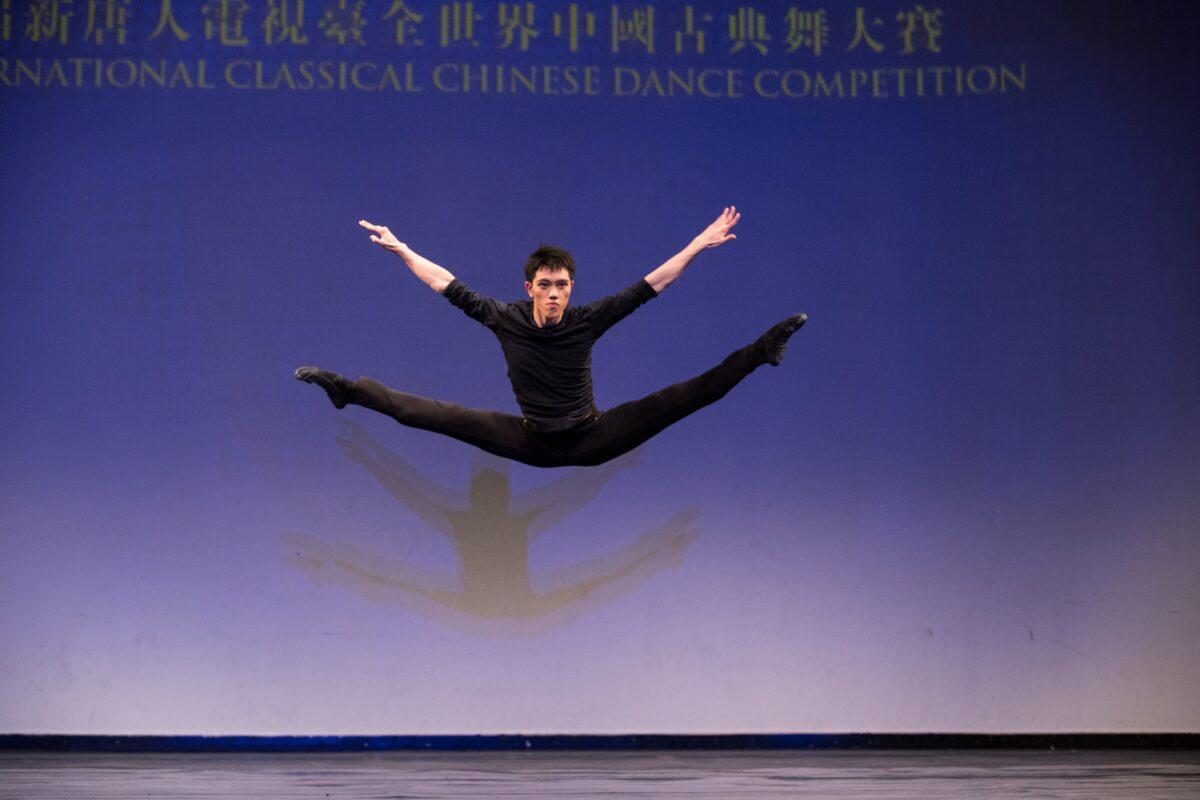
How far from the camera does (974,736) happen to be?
493 centimetres

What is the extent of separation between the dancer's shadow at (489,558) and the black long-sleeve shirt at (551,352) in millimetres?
908

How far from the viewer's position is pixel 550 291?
13.2 feet

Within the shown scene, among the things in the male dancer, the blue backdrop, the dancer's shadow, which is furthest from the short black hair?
the dancer's shadow

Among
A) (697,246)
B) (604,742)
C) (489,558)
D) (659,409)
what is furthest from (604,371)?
(604,742)

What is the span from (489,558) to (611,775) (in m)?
1.02

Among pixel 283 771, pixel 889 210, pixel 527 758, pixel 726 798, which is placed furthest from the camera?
pixel 889 210

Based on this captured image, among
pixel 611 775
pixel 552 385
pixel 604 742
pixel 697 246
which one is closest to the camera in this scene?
pixel 697 246

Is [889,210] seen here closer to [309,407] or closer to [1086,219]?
[1086,219]

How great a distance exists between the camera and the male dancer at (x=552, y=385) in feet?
13.1

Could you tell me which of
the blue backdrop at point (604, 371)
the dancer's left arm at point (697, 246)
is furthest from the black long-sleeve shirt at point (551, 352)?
the blue backdrop at point (604, 371)

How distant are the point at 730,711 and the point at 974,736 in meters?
0.98

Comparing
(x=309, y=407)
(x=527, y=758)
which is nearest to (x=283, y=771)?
(x=527, y=758)

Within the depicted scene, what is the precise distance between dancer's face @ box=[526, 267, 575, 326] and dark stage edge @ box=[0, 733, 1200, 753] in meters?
1.81

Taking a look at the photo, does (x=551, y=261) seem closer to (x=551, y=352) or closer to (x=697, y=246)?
(x=551, y=352)
